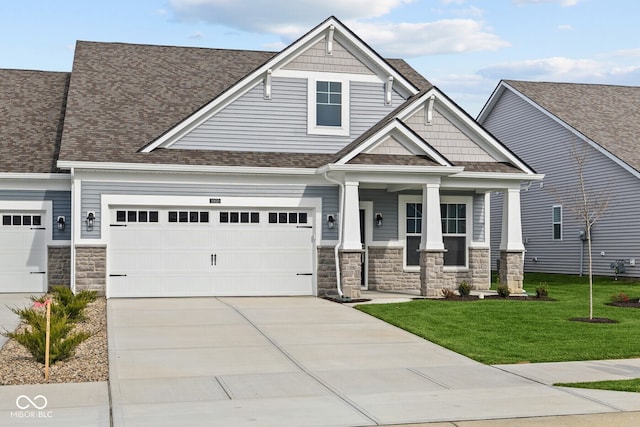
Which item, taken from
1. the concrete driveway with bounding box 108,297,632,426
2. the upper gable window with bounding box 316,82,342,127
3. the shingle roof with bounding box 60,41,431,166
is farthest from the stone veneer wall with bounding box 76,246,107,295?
the upper gable window with bounding box 316,82,342,127

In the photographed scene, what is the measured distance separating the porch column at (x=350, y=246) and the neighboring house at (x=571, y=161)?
11.7m

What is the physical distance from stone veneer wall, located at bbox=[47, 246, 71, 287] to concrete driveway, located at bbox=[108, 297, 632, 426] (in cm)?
584

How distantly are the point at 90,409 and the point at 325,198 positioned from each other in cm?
1339

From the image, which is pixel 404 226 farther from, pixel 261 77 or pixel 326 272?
pixel 261 77

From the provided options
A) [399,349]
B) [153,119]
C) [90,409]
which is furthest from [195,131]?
[90,409]

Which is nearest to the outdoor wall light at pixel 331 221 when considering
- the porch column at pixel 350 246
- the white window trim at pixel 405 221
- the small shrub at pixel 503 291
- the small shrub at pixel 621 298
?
the porch column at pixel 350 246

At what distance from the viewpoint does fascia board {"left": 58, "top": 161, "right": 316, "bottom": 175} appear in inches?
785

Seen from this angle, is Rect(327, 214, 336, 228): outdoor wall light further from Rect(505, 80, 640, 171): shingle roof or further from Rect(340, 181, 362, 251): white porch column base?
Rect(505, 80, 640, 171): shingle roof

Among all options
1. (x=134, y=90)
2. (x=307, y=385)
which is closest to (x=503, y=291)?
(x=307, y=385)

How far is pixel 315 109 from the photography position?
22.4 m

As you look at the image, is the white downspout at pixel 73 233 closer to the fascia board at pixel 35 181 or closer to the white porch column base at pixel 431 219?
the fascia board at pixel 35 181

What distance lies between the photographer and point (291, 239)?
2155cm

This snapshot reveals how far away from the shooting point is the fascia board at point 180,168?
65.4 feet

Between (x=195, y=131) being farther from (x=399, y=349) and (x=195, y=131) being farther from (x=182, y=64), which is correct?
(x=399, y=349)
